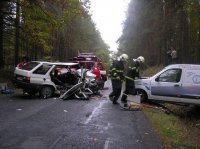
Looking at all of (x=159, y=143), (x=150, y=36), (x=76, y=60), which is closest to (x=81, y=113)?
(x=159, y=143)

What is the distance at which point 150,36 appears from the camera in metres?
44.2

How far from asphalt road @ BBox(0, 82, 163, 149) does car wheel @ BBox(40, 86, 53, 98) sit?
2332 mm

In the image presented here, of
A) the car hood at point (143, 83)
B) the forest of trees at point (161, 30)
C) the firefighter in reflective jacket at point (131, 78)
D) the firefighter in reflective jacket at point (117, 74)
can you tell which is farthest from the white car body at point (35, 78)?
the forest of trees at point (161, 30)

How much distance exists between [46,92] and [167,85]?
18.8ft

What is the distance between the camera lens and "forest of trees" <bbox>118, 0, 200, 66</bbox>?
32.0m

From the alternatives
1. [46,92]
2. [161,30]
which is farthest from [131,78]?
[161,30]

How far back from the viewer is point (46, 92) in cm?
1758

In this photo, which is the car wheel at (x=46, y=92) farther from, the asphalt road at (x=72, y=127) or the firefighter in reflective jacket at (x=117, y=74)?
the firefighter in reflective jacket at (x=117, y=74)

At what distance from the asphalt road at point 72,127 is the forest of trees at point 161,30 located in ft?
59.2

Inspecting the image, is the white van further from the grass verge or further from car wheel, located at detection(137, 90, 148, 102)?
the grass verge

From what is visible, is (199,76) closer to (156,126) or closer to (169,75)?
(169,75)

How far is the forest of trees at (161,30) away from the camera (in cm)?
3203

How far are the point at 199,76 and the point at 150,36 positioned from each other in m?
29.8

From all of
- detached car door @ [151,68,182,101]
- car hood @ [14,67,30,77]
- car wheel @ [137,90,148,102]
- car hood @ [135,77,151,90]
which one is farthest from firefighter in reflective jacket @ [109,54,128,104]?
car hood @ [14,67,30,77]
